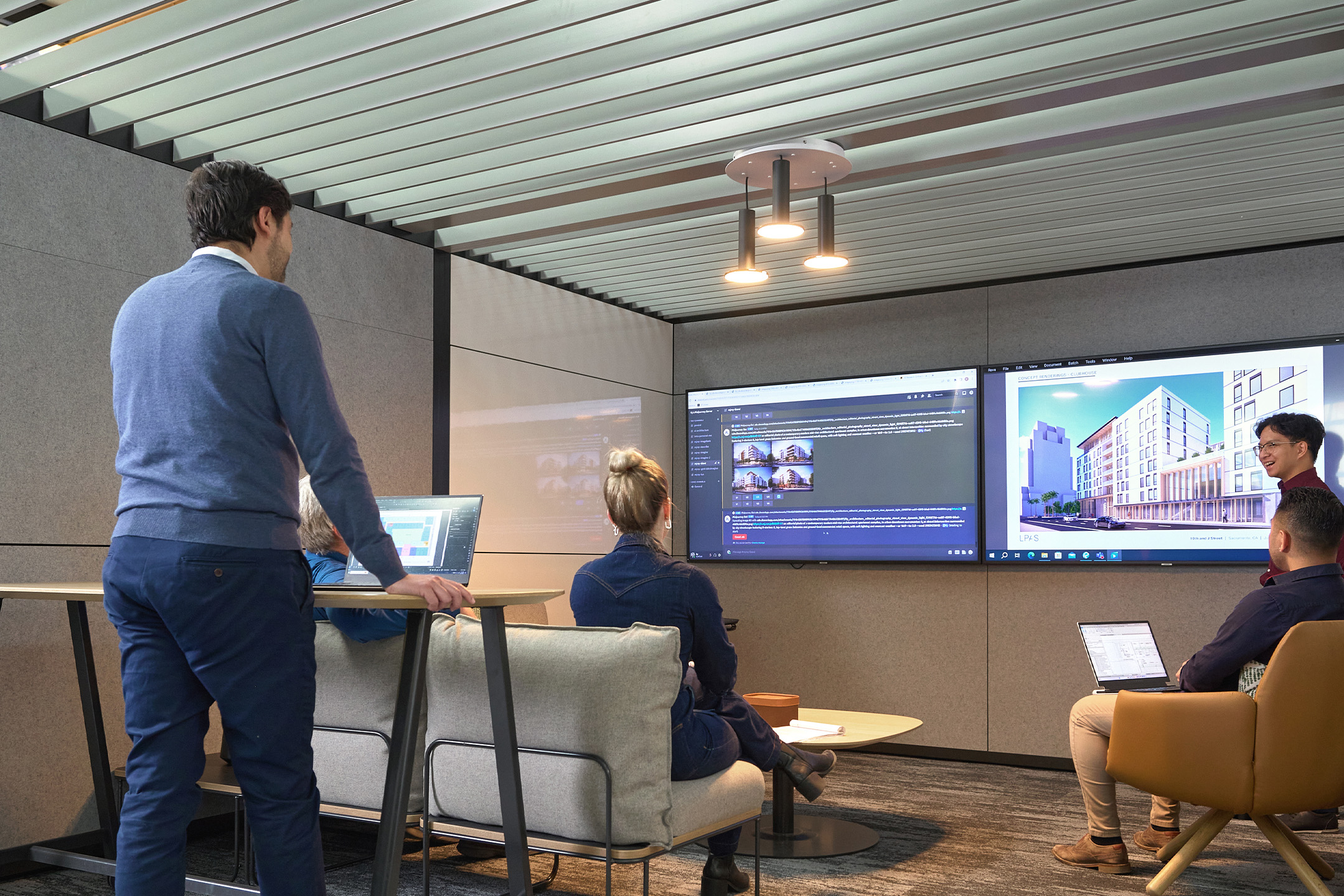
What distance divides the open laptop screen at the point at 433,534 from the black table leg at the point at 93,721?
3.77 feet

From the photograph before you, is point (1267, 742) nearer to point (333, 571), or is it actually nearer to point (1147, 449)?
point (1147, 449)

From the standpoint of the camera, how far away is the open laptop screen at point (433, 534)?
2.78 metres

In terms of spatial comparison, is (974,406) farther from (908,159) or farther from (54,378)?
(54,378)

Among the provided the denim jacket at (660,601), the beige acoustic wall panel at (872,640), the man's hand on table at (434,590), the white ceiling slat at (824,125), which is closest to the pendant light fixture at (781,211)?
the white ceiling slat at (824,125)

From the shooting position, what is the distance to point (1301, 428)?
4398 mm

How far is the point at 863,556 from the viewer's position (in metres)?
6.12

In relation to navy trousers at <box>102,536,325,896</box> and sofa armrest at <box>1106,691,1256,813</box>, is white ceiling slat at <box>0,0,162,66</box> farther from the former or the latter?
sofa armrest at <box>1106,691,1256,813</box>

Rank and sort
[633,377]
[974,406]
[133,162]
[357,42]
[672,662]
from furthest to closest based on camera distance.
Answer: [633,377] → [974,406] → [133,162] → [357,42] → [672,662]

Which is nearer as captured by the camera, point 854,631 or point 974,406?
point 974,406

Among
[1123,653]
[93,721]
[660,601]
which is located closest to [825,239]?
[660,601]

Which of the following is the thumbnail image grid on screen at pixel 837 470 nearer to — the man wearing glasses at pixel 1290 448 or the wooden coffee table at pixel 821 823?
the man wearing glasses at pixel 1290 448

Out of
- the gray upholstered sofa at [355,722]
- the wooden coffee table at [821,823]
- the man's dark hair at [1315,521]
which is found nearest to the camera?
the gray upholstered sofa at [355,722]

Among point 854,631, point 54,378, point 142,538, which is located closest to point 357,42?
point 54,378

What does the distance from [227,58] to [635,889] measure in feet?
9.66
